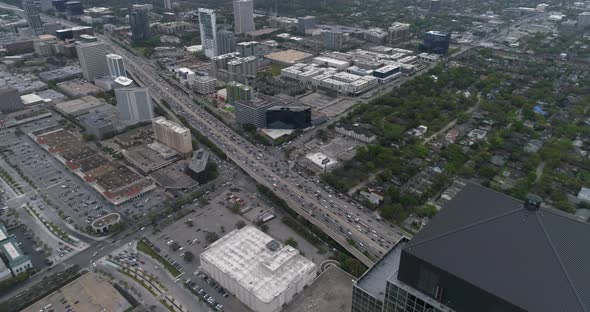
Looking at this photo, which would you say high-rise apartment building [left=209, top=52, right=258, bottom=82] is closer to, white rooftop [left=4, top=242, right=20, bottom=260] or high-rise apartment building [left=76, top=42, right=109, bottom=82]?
high-rise apartment building [left=76, top=42, right=109, bottom=82]

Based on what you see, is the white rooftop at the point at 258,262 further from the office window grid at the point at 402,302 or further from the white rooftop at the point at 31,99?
the white rooftop at the point at 31,99

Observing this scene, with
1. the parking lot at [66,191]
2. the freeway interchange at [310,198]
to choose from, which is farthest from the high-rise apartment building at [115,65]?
the parking lot at [66,191]

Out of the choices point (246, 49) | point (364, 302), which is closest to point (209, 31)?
point (246, 49)

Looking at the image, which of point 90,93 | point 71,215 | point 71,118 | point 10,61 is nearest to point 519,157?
point 71,215

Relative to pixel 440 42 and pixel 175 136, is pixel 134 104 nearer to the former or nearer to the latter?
pixel 175 136

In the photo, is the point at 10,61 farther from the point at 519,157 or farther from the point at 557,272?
the point at 557,272

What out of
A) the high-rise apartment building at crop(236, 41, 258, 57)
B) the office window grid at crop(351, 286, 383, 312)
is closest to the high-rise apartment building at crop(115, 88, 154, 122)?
the high-rise apartment building at crop(236, 41, 258, 57)
